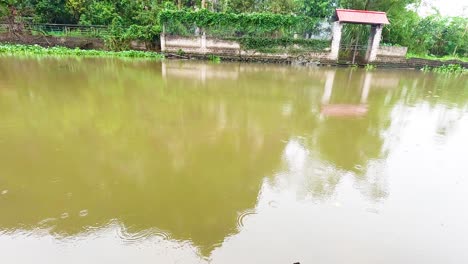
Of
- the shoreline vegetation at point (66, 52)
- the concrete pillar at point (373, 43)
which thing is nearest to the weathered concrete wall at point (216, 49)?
the shoreline vegetation at point (66, 52)

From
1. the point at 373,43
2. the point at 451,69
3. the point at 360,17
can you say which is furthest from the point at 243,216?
the point at 451,69

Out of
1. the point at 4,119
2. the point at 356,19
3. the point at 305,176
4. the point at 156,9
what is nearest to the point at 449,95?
the point at 356,19

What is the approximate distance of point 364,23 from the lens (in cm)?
1662

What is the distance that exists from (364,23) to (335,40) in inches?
65.4

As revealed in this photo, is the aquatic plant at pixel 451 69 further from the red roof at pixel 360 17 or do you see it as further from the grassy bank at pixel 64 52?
the grassy bank at pixel 64 52

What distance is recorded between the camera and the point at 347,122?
6.41 meters

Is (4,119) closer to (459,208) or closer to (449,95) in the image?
(459,208)

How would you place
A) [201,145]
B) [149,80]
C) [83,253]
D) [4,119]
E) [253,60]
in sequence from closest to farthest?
[83,253], [201,145], [4,119], [149,80], [253,60]

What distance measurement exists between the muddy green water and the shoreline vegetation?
29.5 feet

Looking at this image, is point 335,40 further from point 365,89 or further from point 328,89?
point 328,89

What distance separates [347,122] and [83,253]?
5418mm

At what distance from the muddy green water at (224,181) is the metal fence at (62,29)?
11782 millimetres

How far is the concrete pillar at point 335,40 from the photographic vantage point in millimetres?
16906

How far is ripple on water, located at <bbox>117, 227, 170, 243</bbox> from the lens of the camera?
2707 mm
